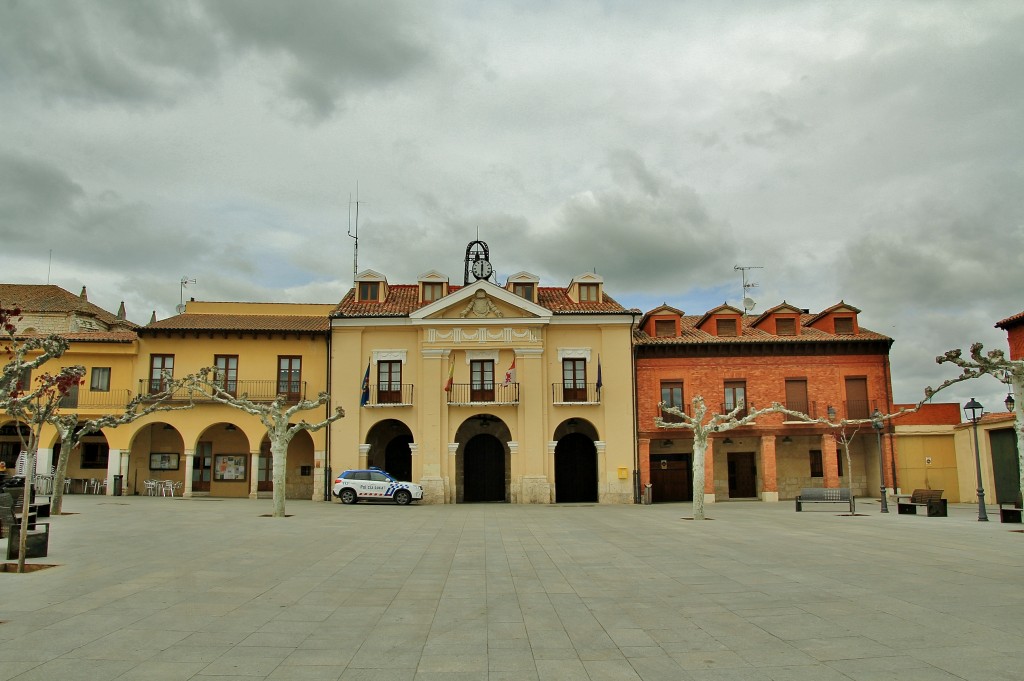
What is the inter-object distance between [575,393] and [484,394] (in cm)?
444

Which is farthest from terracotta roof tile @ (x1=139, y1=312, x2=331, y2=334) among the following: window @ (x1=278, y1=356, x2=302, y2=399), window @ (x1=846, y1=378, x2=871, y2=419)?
window @ (x1=846, y1=378, x2=871, y2=419)

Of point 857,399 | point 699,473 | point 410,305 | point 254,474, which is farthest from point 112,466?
point 857,399

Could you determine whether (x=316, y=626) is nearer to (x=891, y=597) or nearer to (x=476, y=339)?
(x=891, y=597)

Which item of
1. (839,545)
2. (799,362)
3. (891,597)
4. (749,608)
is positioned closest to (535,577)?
(749,608)

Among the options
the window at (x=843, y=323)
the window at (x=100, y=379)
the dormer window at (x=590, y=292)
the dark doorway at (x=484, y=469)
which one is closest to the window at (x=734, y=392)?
the window at (x=843, y=323)

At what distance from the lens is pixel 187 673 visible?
269 inches

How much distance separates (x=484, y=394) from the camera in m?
35.1

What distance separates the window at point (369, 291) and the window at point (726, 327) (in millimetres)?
17501

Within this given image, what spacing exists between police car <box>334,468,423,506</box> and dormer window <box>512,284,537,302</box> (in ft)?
36.0

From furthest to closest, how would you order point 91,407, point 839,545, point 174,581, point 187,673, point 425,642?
point 91,407, point 839,545, point 174,581, point 425,642, point 187,673

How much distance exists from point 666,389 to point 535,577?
25.0 meters

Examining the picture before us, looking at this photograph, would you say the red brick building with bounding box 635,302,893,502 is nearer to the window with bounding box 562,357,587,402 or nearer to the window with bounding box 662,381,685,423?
the window with bounding box 662,381,685,423

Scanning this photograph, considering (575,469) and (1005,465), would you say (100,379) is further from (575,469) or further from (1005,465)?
(1005,465)

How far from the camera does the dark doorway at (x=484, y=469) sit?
36.9 m
